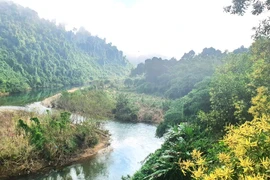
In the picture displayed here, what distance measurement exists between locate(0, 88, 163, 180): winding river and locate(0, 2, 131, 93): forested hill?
26.4 m

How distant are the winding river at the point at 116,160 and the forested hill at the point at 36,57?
26378mm

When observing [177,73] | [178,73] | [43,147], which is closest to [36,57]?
[177,73]

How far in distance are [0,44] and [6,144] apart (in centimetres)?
5838

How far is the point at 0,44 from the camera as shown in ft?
204

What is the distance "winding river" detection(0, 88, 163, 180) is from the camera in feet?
41.7

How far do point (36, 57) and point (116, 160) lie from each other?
61840 millimetres

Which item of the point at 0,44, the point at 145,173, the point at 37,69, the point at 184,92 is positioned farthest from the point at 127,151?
the point at 0,44

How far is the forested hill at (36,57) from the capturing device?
53422mm

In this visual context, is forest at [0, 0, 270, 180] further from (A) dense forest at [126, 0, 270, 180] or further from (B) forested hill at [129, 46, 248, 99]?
(B) forested hill at [129, 46, 248, 99]

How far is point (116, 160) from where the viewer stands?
49.8 feet

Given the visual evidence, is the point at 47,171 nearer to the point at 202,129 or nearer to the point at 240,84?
the point at 202,129

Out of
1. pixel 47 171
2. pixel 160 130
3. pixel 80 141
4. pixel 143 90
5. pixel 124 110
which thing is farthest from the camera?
pixel 143 90

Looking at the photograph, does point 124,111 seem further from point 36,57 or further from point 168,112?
point 36,57

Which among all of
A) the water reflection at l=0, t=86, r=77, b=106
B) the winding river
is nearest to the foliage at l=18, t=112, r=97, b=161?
the winding river
